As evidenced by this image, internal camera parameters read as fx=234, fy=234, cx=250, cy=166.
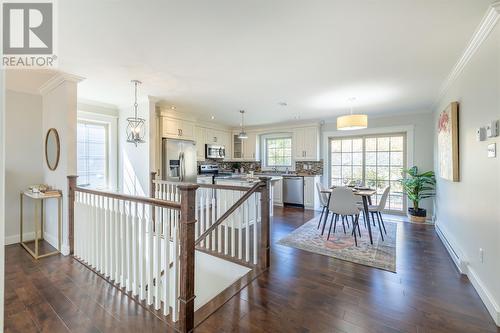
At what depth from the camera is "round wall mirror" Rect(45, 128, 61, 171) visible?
3.38 m

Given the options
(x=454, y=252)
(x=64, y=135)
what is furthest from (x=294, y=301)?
(x=64, y=135)

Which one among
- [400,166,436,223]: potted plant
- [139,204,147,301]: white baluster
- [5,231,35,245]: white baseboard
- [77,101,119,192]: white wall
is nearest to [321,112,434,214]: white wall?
[400,166,436,223]: potted plant

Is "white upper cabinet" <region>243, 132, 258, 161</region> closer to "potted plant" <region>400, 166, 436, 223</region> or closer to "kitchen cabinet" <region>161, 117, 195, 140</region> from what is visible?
"kitchen cabinet" <region>161, 117, 195, 140</region>

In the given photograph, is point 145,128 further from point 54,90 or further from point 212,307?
point 212,307

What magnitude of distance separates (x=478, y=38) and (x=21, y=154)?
603 cm

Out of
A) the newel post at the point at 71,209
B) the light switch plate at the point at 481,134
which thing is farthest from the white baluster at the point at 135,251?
the light switch plate at the point at 481,134

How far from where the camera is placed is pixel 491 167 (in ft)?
6.70

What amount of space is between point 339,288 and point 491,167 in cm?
176

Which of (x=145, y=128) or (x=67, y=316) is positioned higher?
(x=145, y=128)

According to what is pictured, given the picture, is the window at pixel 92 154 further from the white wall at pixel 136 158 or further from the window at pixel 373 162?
the window at pixel 373 162

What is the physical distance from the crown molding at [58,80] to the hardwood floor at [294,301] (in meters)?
2.40

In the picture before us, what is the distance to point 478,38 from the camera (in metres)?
2.20

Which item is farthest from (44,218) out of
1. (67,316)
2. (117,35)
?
(117,35)

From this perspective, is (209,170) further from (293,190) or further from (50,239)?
(50,239)
